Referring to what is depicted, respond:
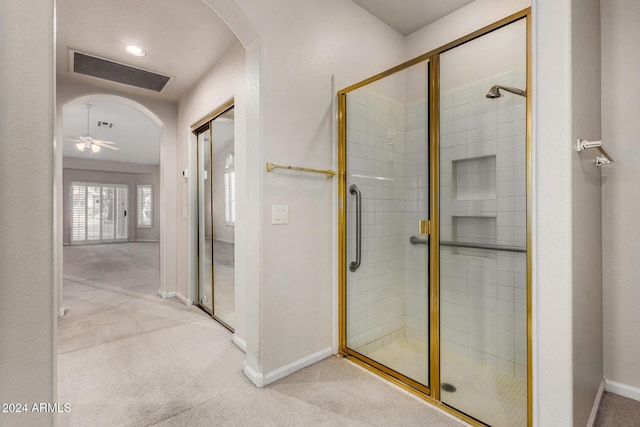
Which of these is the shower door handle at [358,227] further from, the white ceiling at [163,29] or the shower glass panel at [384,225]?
the white ceiling at [163,29]

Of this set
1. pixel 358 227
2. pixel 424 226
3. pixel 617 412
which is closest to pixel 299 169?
pixel 358 227

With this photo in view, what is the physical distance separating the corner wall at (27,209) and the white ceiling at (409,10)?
8.07 ft

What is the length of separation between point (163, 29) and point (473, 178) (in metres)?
2.88

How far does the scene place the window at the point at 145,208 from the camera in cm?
1103

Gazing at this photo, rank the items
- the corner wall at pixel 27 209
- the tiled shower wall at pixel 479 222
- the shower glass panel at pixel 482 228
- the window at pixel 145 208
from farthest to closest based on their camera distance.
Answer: the window at pixel 145 208
the tiled shower wall at pixel 479 222
the shower glass panel at pixel 482 228
the corner wall at pixel 27 209

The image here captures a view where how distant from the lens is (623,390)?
1942 millimetres

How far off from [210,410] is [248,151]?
5.38 feet

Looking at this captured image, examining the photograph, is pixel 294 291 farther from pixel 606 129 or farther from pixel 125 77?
pixel 125 77

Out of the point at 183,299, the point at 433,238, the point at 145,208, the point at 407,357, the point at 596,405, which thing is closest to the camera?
the point at 596,405

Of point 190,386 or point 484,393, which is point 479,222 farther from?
point 190,386

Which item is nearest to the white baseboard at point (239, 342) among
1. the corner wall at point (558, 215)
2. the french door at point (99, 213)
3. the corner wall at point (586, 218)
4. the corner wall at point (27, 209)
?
the corner wall at point (27, 209)

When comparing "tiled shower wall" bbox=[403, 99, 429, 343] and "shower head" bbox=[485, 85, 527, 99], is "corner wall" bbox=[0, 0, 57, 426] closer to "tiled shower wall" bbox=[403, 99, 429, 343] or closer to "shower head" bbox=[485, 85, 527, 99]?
"tiled shower wall" bbox=[403, 99, 429, 343]

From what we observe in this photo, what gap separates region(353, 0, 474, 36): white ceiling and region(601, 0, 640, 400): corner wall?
111 centimetres

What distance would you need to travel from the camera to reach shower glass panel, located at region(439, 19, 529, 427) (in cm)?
173
